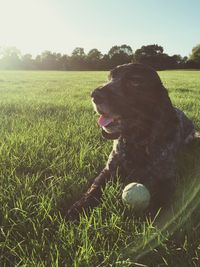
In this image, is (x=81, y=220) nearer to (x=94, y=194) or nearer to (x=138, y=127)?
(x=94, y=194)

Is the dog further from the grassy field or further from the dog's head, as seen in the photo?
the grassy field

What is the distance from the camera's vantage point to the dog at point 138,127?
176 inches

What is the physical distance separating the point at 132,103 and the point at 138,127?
12.1 inches

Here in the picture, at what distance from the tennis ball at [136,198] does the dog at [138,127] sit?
0.40m

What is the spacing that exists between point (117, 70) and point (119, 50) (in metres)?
93.1

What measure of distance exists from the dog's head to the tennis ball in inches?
35.7

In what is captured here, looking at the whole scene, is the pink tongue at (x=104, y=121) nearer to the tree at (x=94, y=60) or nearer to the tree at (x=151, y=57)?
the tree at (x=151, y=57)

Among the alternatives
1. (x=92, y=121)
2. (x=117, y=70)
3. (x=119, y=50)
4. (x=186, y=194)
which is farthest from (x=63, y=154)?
(x=119, y=50)

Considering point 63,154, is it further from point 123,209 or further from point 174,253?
point 174,253

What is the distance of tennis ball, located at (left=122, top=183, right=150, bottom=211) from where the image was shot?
387 cm

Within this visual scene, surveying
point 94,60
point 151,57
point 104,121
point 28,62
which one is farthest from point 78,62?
point 104,121

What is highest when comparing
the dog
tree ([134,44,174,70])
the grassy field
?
tree ([134,44,174,70])

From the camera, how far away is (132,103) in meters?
4.52

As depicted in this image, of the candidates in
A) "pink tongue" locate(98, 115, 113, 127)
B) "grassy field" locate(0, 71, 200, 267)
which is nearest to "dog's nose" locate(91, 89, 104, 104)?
"pink tongue" locate(98, 115, 113, 127)
